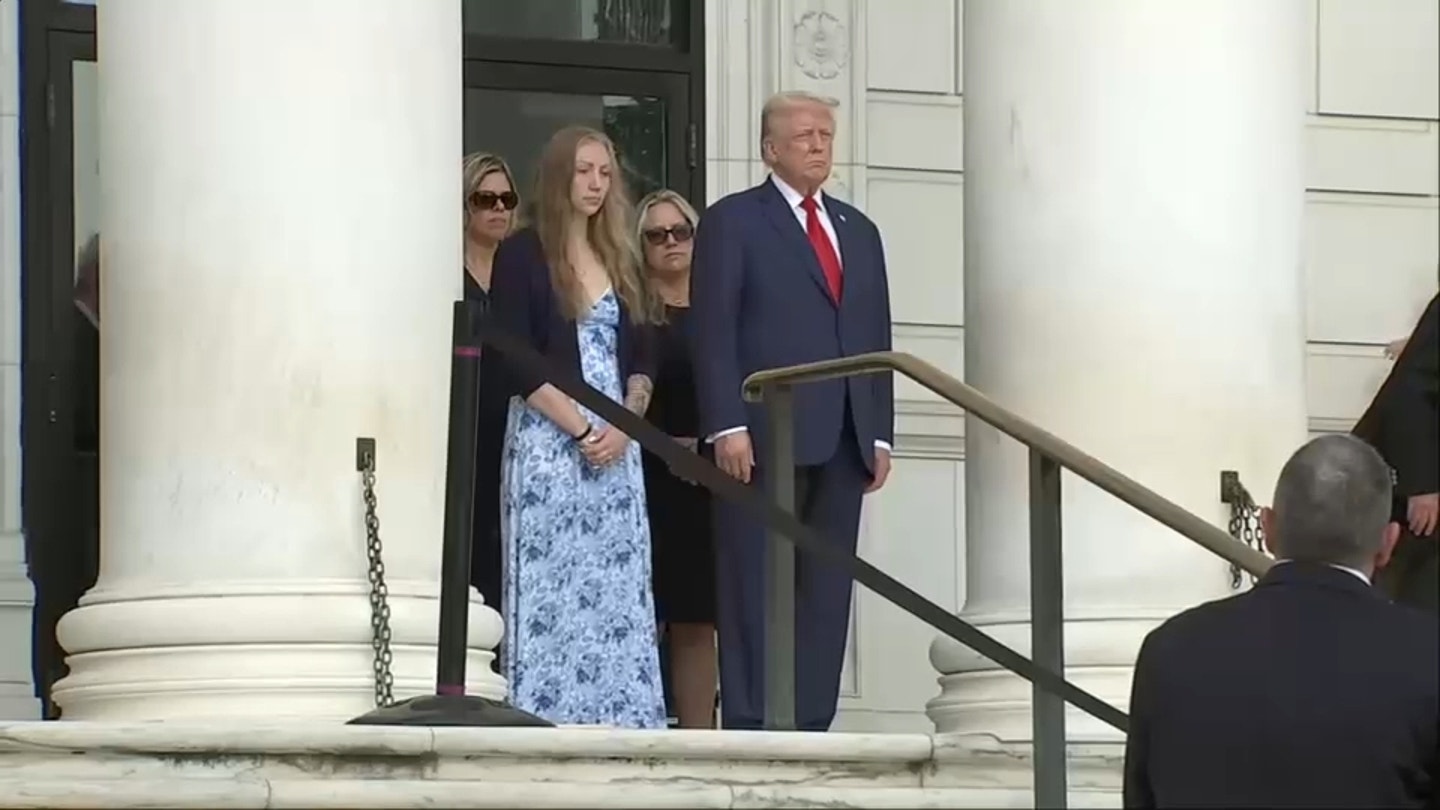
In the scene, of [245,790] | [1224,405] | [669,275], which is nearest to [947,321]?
[669,275]

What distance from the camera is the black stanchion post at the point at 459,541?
7875mm

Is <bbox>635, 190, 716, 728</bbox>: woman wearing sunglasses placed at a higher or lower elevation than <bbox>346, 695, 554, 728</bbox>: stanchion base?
higher

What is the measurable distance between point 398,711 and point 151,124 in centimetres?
160

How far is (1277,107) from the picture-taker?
30.4 ft

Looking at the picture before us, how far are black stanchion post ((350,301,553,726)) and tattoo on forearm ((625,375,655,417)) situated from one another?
156 cm

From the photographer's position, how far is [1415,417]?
353 inches

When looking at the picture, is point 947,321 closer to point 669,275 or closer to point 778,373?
point 669,275

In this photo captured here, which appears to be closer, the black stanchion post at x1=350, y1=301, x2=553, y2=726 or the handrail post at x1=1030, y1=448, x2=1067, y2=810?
the handrail post at x1=1030, y1=448, x2=1067, y2=810

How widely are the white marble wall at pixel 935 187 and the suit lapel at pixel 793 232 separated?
2744 millimetres

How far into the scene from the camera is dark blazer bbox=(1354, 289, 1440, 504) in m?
8.95

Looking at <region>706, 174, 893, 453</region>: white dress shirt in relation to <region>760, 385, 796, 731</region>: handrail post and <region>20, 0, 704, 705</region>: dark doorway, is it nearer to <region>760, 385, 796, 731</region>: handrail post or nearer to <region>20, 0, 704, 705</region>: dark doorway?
<region>760, 385, 796, 731</region>: handrail post

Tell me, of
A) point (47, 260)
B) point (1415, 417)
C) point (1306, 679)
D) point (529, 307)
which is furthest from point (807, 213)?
point (1306, 679)

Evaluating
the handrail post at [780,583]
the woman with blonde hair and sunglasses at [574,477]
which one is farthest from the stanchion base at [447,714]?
the woman with blonde hair and sunglasses at [574,477]

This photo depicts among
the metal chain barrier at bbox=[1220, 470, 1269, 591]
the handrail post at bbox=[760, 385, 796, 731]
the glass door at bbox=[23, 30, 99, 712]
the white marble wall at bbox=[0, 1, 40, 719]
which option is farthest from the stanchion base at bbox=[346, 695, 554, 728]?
the glass door at bbox=[23, 30, 99, 712]
